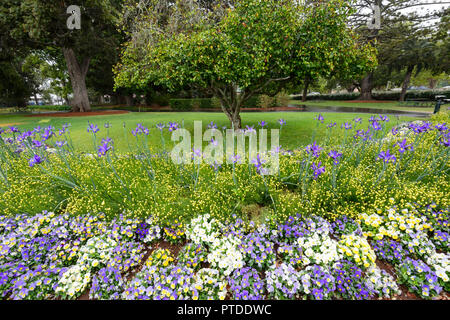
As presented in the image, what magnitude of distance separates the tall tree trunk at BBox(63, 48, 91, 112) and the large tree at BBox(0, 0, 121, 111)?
323 millimetres

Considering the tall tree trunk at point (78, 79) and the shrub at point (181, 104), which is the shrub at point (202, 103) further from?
the tall tree trunk at point (78, 79)

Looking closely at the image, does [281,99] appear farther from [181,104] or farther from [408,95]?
[408,95]

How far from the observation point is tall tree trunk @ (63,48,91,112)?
18.9m

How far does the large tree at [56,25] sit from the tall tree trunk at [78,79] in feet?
1.06

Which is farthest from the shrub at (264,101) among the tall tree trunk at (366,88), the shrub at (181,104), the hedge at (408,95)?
the hedge at (408,95)

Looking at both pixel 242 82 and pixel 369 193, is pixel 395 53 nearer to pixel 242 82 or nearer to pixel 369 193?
pixel 242 82

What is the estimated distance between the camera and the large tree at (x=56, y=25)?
34.9 feet

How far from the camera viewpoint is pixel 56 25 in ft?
40.3

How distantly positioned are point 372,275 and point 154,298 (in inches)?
78.5

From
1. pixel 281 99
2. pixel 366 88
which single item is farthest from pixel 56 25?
pixel 366 88

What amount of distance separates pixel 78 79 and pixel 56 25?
26.7 ft

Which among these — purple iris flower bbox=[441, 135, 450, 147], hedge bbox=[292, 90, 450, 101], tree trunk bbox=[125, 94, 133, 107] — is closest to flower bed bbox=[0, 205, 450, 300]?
purple iris flower bbox=[441, 135, 450, 147]

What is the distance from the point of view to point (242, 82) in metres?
5.88
